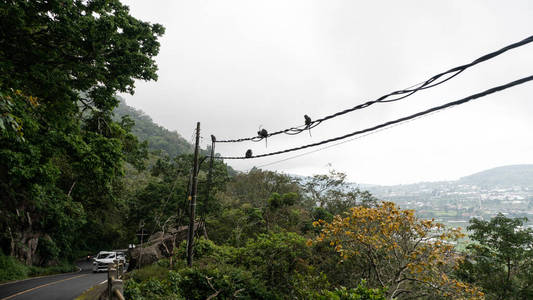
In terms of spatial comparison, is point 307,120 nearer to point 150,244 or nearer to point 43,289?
point 150,244

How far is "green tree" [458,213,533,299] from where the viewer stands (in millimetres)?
12609

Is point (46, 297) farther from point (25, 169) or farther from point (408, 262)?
point (408, 262)

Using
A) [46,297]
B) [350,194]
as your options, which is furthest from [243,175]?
[46,297]

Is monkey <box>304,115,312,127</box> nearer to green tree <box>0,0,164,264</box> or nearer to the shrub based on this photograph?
green tree <box>0,0,164,264</box>

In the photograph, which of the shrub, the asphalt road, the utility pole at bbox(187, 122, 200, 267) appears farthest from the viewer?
the shrub

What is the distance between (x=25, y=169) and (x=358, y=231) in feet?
35.3

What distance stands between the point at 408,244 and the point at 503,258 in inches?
355

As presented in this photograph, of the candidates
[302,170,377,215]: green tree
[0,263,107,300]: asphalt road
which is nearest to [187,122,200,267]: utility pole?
[0,263,107,300]: asphalt road

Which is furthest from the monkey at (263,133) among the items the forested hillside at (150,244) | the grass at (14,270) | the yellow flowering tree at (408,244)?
the grass at (14,270)

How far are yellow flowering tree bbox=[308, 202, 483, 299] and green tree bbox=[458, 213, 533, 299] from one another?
21.2ft

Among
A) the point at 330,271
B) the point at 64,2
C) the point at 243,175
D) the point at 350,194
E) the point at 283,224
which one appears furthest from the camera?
the point at 243,175

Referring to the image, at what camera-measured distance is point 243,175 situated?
40.6 m

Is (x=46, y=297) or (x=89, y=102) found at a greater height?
(x=89, y=102)

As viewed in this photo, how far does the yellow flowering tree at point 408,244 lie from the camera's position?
24.9 feet
